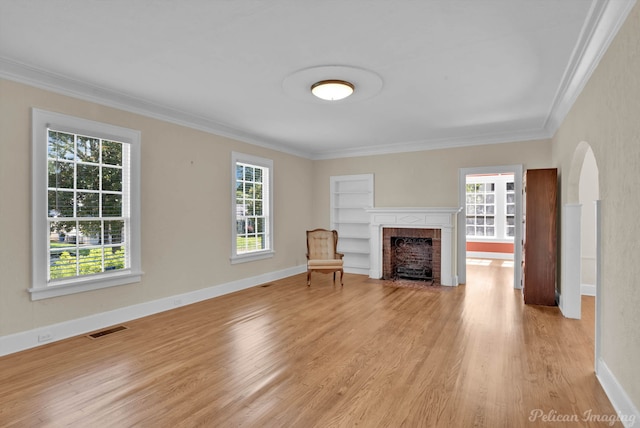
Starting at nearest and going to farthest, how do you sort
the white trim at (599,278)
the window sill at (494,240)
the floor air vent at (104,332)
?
the white trim at (599,278), the floor air vent at (104,332), the window sill at (494,240)

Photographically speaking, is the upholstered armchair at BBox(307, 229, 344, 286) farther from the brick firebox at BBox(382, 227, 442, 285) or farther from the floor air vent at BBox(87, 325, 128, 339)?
the floor air vent at BBox(87, 325, 128, 339)

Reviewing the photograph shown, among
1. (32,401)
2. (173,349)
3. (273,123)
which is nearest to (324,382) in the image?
(173,349)

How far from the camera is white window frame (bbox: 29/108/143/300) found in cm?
342

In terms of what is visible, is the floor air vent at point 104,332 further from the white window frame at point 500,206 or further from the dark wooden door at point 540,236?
the white window frame at point 500,206

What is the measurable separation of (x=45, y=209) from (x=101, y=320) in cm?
136

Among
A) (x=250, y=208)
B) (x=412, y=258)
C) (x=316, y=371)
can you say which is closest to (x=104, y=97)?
(x=250, y=208)

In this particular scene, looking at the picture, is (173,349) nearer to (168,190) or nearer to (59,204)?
(59,204)

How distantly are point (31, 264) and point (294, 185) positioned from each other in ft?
15.5

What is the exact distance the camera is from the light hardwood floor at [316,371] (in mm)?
2248

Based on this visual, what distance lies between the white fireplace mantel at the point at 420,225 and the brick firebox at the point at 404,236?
0.07 meters

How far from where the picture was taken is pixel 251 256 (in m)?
6.14

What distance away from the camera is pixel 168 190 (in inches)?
187

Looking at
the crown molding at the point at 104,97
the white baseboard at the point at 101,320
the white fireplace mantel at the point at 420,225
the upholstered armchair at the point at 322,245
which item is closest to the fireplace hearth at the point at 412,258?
the white fireplace mantel at the point at 420,225

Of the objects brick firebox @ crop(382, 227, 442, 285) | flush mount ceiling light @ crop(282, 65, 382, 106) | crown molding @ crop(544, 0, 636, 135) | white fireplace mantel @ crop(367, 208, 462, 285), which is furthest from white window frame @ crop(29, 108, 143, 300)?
crown molding @ crop(544, 0, 636, 135)
